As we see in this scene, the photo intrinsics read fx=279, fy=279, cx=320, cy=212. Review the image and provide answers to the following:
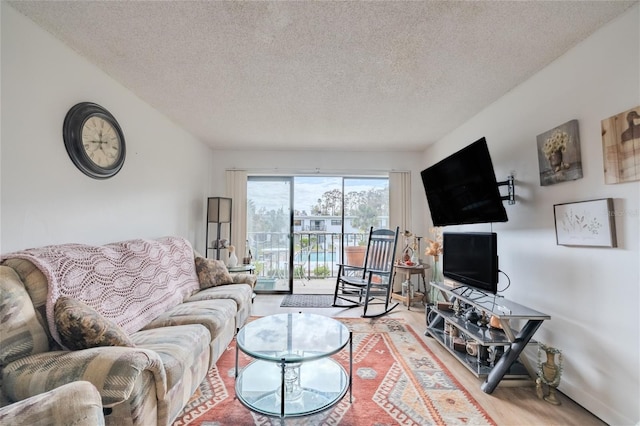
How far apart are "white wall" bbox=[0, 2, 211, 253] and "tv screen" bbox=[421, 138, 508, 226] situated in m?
2.89

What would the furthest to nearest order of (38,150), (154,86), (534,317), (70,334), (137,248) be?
(154,86) < (137,248) < (534,317) < (38,150) < (70,334)

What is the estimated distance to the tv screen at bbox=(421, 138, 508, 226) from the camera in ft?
7.00

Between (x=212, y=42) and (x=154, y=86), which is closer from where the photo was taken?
(x=212, y=42)

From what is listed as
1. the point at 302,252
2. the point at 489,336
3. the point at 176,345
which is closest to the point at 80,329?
the point at 176,345

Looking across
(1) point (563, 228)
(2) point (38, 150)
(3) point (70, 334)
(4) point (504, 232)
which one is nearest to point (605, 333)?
(1) point (563, 228)

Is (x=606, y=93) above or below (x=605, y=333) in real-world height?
above

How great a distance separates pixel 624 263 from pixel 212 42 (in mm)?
2710

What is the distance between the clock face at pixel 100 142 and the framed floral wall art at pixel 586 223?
3.32m

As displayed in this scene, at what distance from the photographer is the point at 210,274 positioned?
113 inches

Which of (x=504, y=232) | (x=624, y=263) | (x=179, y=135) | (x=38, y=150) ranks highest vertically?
(x=179, y=135)

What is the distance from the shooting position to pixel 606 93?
5.29 feet

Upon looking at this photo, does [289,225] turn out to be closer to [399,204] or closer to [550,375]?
[399,204]

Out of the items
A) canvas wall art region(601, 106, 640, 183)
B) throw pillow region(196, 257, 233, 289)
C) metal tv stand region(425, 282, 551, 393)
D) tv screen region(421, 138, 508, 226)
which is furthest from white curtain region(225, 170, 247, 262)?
canvas wall art region(601, 106, 640, 183)

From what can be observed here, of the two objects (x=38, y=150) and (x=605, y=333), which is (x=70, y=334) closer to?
(x=38, y=150)
